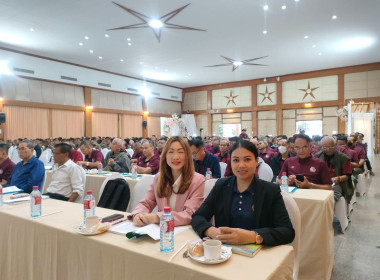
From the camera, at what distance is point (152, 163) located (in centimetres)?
494

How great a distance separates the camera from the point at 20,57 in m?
11.2

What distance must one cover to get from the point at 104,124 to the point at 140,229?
46.6ft

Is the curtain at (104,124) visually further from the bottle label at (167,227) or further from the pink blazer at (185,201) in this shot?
the bottle label at (167,227)

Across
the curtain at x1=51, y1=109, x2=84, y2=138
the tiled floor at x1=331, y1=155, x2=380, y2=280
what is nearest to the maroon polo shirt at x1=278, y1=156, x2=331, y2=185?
the tiled floor at x1=331, y1=155, x2=380, y2=280

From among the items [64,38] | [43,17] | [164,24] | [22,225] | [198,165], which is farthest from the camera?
[64,38]

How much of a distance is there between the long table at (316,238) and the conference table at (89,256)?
1.27m

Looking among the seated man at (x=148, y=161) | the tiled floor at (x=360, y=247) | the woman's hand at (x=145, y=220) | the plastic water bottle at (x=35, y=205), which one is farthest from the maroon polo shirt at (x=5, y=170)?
the tiled floor at (x=360, y=247)

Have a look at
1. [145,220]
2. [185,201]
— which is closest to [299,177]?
[185,201]

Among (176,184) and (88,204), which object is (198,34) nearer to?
(176,184)

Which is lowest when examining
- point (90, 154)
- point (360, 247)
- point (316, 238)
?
point (360, 247)

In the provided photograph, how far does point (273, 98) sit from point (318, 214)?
50.1ft

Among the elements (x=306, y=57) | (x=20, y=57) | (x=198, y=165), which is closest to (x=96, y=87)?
(x=20, y=57)

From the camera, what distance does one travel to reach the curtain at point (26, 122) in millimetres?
11289

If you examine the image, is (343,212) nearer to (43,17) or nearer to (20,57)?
(43,17)
